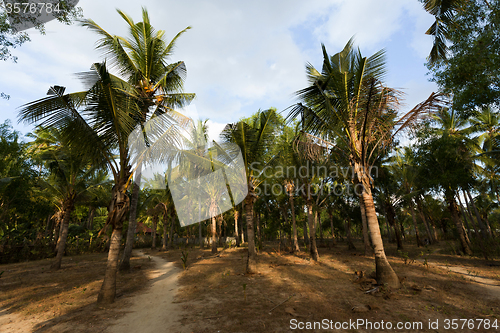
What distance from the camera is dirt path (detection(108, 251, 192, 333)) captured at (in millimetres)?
4156

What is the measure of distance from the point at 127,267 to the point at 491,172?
27.7m

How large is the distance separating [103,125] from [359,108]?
865 centimetres

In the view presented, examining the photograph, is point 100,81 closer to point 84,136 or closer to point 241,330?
point 84,136

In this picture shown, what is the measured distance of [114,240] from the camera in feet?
→ 19.5

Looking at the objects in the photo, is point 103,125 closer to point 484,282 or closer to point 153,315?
point 153,315

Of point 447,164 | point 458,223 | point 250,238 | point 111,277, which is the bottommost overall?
point 111,277

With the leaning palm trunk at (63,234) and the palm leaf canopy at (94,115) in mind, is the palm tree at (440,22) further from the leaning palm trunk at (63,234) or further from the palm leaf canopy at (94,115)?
the leaning palm trunk at (63,234)

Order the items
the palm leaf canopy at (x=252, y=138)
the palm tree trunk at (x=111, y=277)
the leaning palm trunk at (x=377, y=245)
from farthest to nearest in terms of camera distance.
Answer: the palm leaf canopy at (x=252, y=138), the leaning palm trunk at (x=377, y=245), the palm tree trunk at (x=111, y=277)

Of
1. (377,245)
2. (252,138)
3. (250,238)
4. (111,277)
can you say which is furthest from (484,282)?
(111,277)

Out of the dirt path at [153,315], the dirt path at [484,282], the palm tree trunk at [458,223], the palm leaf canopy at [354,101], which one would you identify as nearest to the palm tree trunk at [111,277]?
the dirt path at [153,315]

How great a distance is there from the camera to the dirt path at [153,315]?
4156 mm

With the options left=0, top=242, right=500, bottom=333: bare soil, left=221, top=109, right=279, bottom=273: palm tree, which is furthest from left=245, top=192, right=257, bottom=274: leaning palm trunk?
left=0, top=242, right=500, bottom=333: bare soil

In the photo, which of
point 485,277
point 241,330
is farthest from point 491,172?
point 241,330

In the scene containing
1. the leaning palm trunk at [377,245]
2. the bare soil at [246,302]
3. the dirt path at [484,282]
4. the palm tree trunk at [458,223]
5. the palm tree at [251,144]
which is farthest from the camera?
the palm tree trunk at [458,223]
